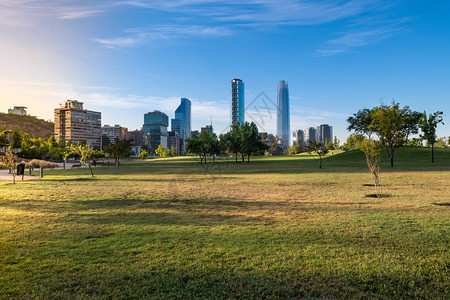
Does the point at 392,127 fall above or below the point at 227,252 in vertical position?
above

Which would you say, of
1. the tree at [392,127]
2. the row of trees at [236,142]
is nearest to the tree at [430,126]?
the tree at [392,127]

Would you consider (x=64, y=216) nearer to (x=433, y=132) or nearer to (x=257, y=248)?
(x=257, y=248)

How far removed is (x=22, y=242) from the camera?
6703 mm

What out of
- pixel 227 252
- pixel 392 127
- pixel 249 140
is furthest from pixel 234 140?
pixel 227 252

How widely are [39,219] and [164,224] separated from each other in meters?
4.82

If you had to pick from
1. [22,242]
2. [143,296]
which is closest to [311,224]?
[143,296]

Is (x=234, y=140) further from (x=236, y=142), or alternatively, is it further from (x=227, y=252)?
(x=227, y=252)

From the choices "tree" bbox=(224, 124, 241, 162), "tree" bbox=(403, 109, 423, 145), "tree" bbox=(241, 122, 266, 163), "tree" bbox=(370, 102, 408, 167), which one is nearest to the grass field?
"tree" bbox=(370, 102, 408, 167)

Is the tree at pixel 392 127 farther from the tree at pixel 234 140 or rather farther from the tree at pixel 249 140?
the tree at pixel 234 140

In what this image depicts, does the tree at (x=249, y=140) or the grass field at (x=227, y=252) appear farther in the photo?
the tree at (x=249, y=140)

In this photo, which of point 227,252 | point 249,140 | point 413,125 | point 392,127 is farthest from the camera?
point 413,125

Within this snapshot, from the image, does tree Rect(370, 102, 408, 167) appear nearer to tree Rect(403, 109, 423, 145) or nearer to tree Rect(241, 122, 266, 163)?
tree Rect(241, 122, 266, 163)

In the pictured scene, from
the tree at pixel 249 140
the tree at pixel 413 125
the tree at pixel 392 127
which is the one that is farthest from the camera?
the tree at pixel 413 125

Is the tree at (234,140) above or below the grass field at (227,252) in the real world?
above
